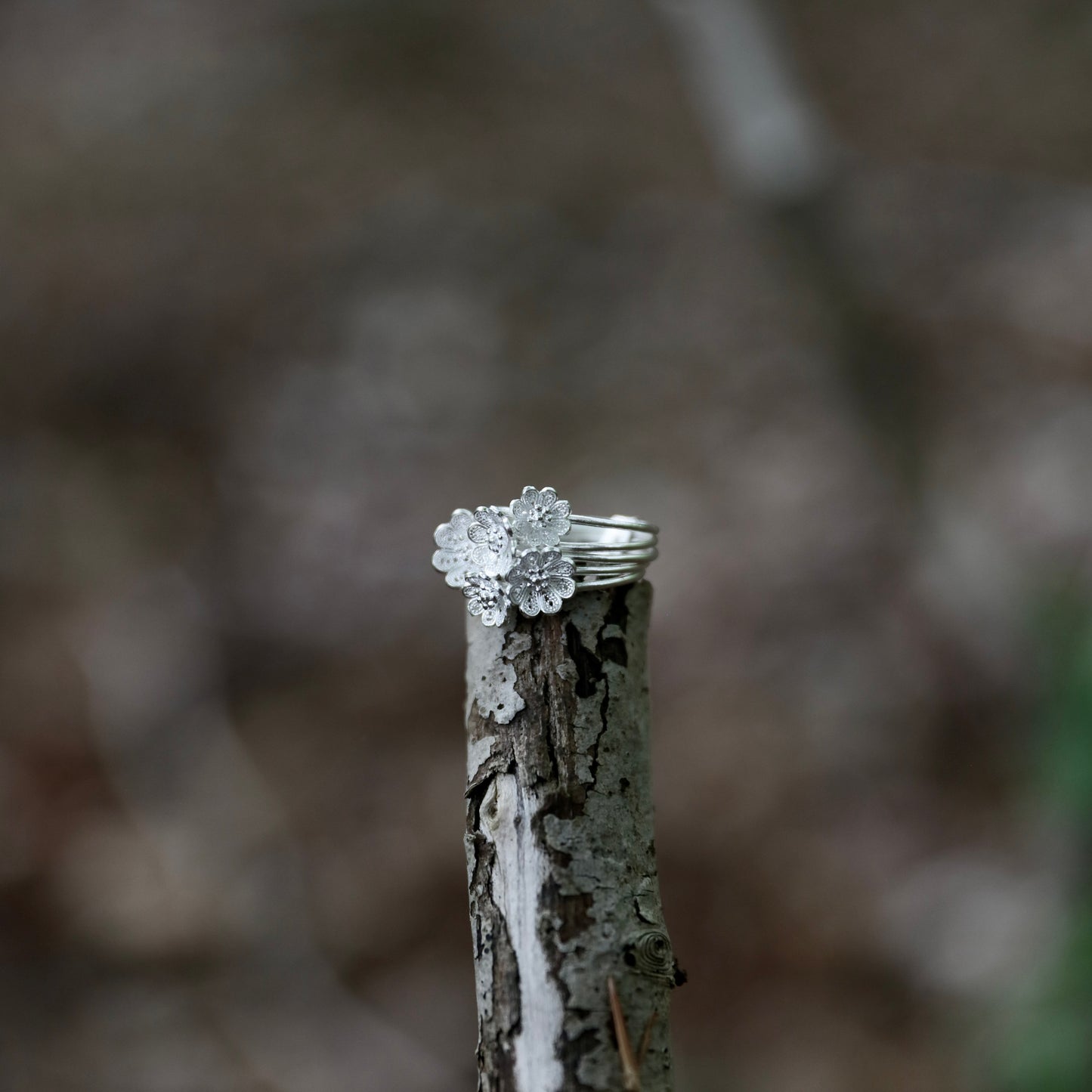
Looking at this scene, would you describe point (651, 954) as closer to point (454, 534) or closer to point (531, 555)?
point (531, 555)

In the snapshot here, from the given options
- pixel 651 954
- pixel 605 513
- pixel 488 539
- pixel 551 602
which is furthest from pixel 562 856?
pixel 605 513

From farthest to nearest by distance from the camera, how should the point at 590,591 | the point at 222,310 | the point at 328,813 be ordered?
the point at 222,310
the point at 328,813
the point at 590,591

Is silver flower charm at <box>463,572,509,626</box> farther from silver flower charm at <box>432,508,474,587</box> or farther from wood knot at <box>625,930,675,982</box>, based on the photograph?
wood knot at <box>625,930,675,982</box>

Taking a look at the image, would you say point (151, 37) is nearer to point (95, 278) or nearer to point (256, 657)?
point (95, 278)

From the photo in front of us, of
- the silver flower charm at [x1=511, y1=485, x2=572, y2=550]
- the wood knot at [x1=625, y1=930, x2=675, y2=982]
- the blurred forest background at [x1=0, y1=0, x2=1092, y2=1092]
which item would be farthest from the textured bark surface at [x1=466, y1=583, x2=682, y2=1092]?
the blurred forest background at [x1=0, y1=0, x2=1092, y2=1092]

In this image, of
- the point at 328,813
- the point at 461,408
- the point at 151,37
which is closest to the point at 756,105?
the point at 461,408

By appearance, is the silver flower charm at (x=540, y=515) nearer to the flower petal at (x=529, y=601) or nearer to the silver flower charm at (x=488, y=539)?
the silver flower charm at (x=488, y=539)

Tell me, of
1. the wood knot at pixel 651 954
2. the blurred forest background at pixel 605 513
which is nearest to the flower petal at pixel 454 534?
the wood knot at pixel 651 954
